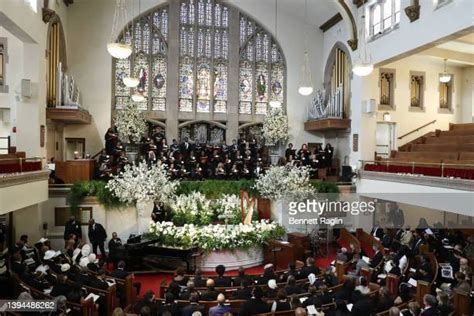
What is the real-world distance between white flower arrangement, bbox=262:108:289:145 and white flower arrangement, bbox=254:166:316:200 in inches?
238

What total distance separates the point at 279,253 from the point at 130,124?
9.14 metres

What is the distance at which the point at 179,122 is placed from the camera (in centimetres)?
1959

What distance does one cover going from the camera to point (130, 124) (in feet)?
57.4

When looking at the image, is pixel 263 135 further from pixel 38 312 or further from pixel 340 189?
pixel 38 312

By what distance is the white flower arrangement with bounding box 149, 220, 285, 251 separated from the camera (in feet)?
37.4

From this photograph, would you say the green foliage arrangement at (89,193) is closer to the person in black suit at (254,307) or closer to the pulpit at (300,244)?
the pulpit at (300,244)

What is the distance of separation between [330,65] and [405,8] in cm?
682

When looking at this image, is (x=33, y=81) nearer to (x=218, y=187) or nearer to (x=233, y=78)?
(x=218, y=187)

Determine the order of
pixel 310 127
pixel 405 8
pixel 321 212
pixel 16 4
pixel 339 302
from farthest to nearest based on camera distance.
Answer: pixel 310 127 → pixel 321 212 → pixel 405 8 → pixel 16 4 → pixel 339 302

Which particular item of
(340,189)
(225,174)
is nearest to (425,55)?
(340,189)

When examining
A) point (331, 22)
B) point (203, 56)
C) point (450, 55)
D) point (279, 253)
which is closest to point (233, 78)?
point (203, 56)

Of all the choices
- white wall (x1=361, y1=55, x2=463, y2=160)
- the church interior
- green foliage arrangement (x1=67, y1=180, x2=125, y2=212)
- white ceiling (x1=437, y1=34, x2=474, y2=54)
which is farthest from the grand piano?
white ceiling (x1=437, y1=34, x2=474, y2=54)

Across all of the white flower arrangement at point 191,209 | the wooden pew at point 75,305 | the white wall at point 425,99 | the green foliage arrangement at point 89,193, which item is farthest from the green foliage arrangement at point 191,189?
the wooden pew at point 75,305

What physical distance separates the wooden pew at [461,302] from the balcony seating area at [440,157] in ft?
11.2
